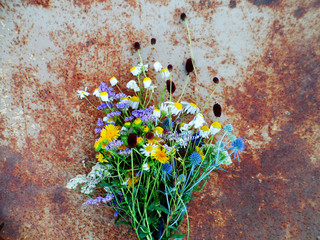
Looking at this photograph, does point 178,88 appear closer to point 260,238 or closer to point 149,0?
point 149,0

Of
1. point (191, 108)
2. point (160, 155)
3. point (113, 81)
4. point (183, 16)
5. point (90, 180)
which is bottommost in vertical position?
point (90, 180)

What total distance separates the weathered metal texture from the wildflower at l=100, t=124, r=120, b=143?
23 centimetres

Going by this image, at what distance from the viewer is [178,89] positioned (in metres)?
0.96

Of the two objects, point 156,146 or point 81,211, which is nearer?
point 156,146

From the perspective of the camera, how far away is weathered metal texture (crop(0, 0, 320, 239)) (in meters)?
0.91

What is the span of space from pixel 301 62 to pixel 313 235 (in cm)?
82

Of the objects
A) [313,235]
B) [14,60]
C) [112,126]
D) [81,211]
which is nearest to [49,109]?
[14,60]

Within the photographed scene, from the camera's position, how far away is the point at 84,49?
94cm

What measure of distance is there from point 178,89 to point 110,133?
410mm

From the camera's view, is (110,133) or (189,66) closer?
(110,133)

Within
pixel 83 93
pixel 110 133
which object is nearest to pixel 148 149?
pixel 110 133

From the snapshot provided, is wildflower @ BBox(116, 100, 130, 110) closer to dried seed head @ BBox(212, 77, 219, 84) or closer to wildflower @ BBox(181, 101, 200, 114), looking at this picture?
wildflower @ BBox(181, 101, 200, 114)

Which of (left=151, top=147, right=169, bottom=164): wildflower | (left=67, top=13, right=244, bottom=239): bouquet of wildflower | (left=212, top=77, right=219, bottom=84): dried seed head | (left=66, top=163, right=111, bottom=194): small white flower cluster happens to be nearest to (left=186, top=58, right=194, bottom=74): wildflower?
(left=67, top=13, right=244, bottom=239): bouquet of wildflower

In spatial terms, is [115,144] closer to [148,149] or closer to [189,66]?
[148,149]
